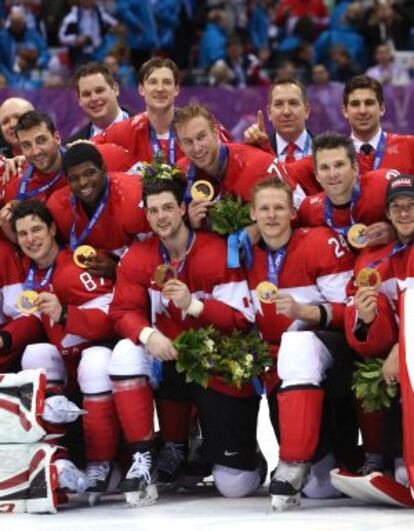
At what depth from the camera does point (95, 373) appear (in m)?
6.44

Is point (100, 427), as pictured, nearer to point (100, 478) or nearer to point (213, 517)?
point (100, 478)

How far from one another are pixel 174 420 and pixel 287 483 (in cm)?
89

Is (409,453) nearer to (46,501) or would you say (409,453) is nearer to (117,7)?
(46,501)

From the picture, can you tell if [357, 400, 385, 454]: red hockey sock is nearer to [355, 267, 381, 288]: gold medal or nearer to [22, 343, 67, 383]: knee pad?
[355, 267, 381, 288]: gold medal

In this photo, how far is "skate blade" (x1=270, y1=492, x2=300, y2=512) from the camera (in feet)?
19.8

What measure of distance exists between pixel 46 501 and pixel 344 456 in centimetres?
132

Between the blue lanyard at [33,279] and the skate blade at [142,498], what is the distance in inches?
40.8

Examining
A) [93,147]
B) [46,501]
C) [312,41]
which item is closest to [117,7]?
[312,41]

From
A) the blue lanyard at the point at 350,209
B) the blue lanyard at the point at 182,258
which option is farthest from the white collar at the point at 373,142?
the blue lanyard at the point at 182,258

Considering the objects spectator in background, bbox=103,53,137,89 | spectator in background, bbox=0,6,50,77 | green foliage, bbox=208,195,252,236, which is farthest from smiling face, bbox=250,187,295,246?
spectator in background, bbox=0,6,50,77

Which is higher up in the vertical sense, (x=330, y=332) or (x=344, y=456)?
(x=330, y=332)

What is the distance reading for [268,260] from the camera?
21.0 ft

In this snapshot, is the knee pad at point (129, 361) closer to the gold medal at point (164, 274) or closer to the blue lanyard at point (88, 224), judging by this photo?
the gold medal at point (164, 274)

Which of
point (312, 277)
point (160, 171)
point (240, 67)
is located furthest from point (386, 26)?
point (312, 277)
